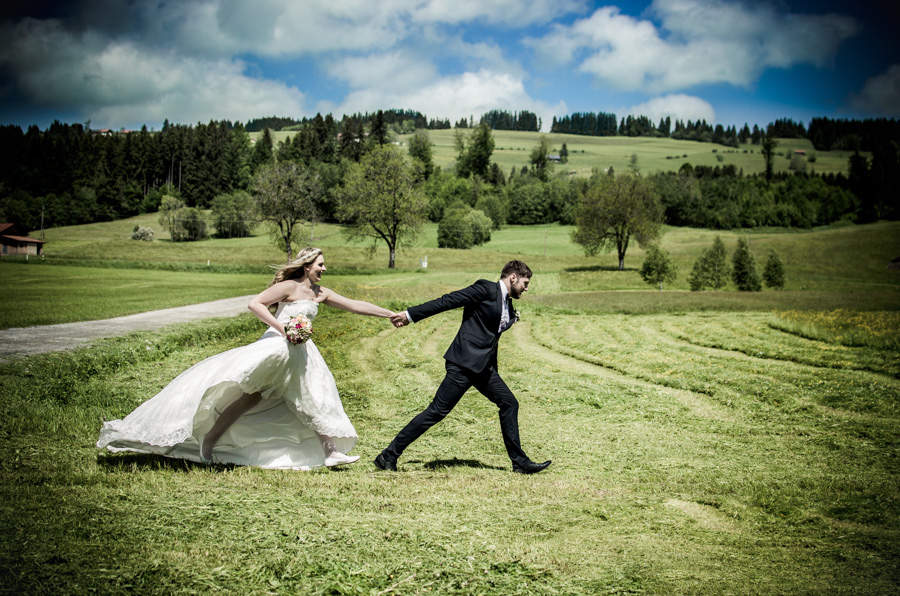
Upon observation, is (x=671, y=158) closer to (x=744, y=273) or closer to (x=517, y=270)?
(x=744, y=273)

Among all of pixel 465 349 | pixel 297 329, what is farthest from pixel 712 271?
pixel 297 329

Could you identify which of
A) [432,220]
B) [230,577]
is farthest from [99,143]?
[432,220]

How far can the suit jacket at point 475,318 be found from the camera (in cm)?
700

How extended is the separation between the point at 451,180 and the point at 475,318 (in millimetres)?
120014

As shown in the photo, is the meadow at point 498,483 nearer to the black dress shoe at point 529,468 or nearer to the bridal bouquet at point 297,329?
the black dress shoe at point 529,468

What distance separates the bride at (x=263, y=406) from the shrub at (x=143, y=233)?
142 ft

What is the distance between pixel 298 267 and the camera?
22.8 ft

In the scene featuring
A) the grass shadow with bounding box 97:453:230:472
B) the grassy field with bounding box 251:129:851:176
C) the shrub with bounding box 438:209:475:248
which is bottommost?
the grass shadow with bounding box 97:453:230:472

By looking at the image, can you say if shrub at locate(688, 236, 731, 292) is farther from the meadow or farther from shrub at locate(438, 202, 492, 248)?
shrub at locate(438, 202, 492, 248)

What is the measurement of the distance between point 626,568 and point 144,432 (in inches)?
205

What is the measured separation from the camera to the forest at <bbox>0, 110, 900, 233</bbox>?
83.3 ft

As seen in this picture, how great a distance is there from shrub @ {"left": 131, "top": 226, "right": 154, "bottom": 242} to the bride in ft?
142

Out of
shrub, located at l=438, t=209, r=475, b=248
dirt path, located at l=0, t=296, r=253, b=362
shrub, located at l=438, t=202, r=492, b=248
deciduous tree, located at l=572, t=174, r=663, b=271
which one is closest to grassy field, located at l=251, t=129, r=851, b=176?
shrub, located at l=438, t=202, r=492, b=248

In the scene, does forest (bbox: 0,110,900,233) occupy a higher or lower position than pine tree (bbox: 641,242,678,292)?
higher
